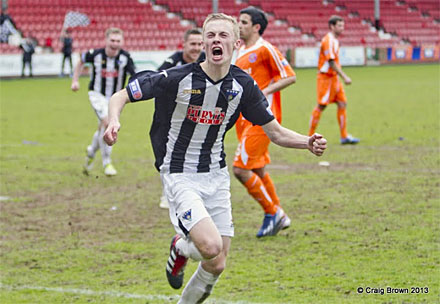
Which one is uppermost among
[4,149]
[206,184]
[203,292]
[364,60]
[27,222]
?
[206,184]

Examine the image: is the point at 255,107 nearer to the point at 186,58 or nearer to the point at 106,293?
the point at 106,293

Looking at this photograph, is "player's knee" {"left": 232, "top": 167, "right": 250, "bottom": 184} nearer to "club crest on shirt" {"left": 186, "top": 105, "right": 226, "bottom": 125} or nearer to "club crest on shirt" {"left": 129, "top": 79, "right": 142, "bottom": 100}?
"club crest on shirt" {"left": 186, "top": 105, "right": 226, "bottom": 125}

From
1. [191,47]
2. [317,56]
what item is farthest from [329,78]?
[317,56]

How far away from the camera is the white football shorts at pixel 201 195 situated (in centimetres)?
477

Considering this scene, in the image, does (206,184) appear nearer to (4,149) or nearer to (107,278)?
(107,278)

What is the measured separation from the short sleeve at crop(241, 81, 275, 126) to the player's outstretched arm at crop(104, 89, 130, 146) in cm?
85

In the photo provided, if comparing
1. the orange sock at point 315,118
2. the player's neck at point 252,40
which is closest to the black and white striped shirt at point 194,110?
the player's neck at point 252,40

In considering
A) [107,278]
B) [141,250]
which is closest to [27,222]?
[141,250]

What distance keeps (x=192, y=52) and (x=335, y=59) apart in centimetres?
547

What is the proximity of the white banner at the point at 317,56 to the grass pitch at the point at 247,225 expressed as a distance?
2336 centimetres

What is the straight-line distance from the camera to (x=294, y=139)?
501 cm

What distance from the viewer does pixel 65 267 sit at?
Answer: 616 centimetres

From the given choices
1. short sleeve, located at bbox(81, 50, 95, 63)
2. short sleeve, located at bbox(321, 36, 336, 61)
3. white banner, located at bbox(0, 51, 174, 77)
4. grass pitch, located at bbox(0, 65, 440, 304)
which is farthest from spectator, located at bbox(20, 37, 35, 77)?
short sleeve, located at bbox(81, 50, 95, 63)

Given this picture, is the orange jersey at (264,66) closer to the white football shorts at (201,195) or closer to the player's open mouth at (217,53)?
the white football shorts at (201,195)
